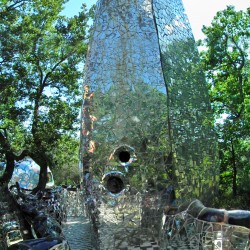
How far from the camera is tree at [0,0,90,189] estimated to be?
15.0m

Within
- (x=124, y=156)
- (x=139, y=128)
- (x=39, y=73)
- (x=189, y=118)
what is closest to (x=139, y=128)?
(x=139, y=128)

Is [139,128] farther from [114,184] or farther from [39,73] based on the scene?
[39,73]

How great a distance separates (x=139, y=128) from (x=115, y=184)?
92 centimetres

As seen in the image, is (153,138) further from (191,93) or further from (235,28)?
(235,28)

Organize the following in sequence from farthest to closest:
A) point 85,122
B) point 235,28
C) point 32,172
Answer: point 32,172 → point 235,28 → point 85,122

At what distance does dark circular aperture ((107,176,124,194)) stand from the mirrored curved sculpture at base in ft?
0.05

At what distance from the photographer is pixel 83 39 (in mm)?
17781

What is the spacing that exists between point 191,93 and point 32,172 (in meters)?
16.5

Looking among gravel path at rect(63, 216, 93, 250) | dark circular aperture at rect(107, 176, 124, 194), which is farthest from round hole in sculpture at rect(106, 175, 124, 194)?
gravel path at rect(63, 216, 93, 250)

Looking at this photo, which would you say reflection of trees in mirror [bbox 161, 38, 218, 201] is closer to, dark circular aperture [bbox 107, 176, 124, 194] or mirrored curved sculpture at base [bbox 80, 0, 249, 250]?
mirrored curved sculpture at base [bbox 80, 0, 249, 250]

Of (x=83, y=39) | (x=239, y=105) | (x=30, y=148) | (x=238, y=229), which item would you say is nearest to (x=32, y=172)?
(x=30, y=148)

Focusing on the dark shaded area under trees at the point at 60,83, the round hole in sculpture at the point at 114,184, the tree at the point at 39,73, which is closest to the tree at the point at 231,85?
the dark shaded area under trees at the point at 60,83

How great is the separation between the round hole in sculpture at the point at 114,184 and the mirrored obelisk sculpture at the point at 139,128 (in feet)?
0.05

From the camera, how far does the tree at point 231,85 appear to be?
57.3ft
